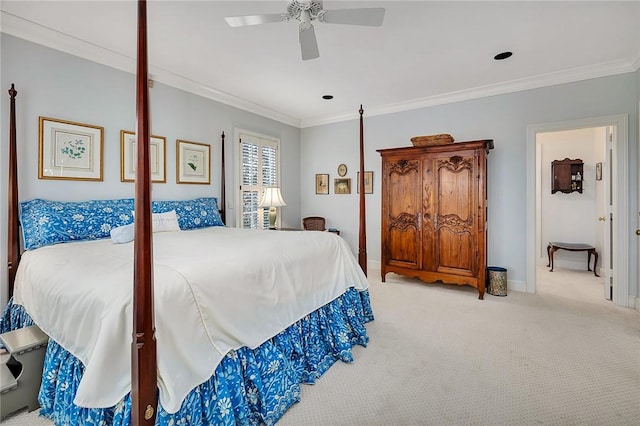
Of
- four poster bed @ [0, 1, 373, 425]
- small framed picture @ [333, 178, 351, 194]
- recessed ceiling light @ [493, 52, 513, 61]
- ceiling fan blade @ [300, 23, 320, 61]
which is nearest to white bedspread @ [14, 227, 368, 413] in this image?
four poster bed @ [0, 1, 373, 425]

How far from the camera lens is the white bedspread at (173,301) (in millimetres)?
1196

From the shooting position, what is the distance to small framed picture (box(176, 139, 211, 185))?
3.69m

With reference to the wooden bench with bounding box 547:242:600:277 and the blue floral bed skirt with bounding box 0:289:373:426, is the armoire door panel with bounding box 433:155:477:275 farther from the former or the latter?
the wooden bench with bounding box 547:242:600:277

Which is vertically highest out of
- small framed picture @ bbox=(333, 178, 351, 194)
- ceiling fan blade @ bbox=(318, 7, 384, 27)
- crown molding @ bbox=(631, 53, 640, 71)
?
crown molding @ bbox=(631, 53, 640, 71)

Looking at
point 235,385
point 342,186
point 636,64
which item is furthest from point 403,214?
point 235,385

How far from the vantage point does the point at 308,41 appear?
7.18ft

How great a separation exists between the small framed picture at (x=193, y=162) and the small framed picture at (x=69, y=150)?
2.76 ft

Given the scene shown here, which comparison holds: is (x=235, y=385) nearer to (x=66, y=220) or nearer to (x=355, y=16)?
(x=66, y=220)

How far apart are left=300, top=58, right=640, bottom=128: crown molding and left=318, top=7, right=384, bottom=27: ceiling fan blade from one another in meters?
2.63

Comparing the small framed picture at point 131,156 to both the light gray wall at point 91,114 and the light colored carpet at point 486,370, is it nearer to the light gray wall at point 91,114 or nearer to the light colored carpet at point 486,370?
the light gray wall at point 91,114

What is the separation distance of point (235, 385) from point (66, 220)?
6.92ft

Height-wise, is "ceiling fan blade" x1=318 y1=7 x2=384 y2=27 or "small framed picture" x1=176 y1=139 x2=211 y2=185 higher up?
"ceiling fan blade" x1=318 y1=7 x2=384 y2=27

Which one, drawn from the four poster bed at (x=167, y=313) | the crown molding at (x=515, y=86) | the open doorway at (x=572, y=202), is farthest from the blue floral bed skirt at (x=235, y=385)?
the open doorway at (x=572, y=202)

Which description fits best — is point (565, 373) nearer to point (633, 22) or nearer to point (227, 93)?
point (633, 22)
